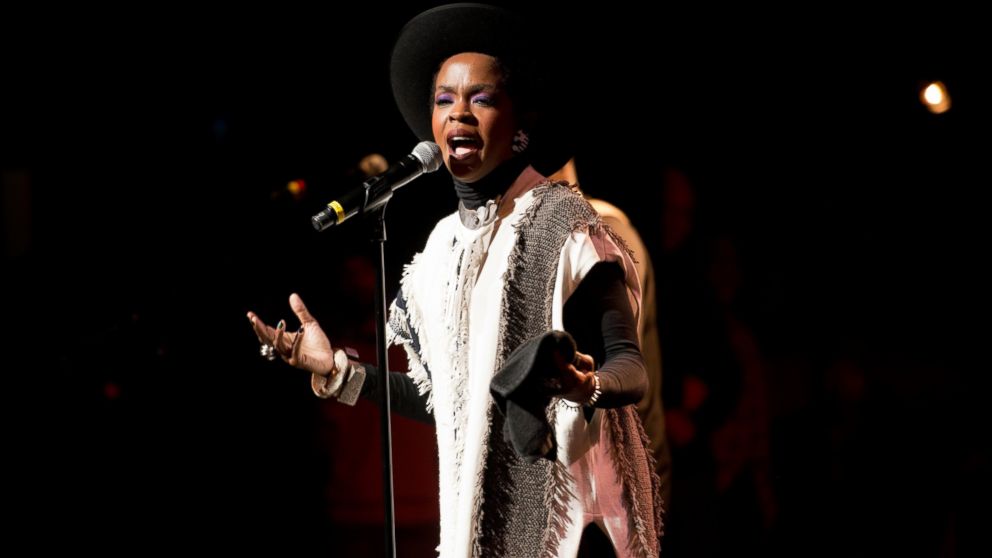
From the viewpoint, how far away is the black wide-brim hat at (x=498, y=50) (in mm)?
2154

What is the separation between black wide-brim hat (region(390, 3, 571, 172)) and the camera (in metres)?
2.15

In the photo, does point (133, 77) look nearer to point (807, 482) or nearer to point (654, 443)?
point (654, 443)

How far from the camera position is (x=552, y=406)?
1.92 meters

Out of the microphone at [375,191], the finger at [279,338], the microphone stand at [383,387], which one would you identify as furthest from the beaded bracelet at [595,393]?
the finger at [279,338]

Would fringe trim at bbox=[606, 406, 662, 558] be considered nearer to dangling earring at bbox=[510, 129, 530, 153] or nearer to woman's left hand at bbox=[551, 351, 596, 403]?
woman's left hand at bbox=[551, 351, 596, 403]

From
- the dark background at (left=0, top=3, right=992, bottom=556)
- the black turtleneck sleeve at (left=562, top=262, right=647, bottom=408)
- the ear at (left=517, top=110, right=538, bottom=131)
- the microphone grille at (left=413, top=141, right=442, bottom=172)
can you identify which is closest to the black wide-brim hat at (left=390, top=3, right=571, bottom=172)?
the ear at (left=517, top=110, right=538, bottom=131)

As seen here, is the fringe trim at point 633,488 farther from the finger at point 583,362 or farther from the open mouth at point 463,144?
the open mouth at point 463,144

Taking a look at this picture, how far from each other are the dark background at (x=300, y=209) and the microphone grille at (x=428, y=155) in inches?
78.0

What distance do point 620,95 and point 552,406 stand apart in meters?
2.75

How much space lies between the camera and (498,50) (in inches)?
85.2

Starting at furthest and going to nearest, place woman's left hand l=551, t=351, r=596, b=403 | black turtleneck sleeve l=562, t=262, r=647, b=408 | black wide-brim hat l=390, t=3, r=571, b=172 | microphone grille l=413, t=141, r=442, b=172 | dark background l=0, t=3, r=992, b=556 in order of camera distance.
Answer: dark background l=0, t=3, r=992, b=556 → black wide-brim hat l=390, t=3, r=571, b=172 → microphone grille l=413, t=141, r=442, b=172 → black turtleneck sleeve l=562, t=262, r=647, b=408 → woman's left hand l=551, t=351, r=596, b=403

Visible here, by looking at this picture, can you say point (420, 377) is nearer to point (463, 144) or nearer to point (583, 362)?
point (463, 144)

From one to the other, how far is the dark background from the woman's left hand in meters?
2.40

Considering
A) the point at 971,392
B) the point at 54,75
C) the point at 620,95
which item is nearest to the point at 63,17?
the point at 54,75
